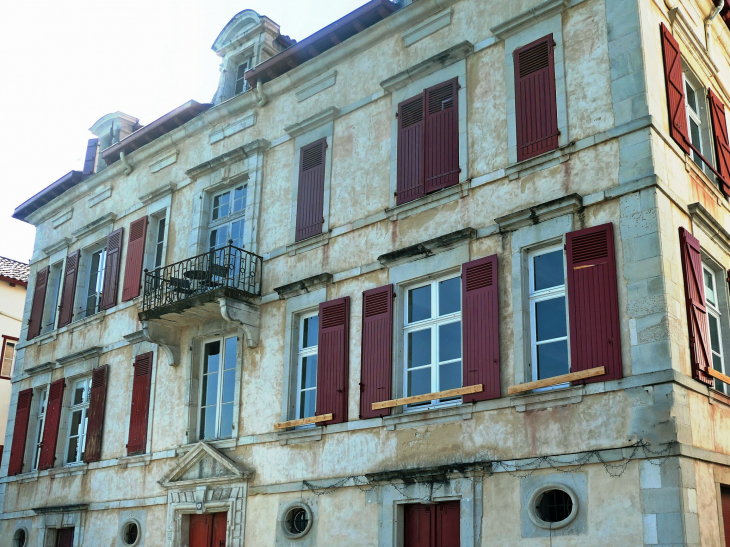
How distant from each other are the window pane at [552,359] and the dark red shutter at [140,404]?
8474 mm

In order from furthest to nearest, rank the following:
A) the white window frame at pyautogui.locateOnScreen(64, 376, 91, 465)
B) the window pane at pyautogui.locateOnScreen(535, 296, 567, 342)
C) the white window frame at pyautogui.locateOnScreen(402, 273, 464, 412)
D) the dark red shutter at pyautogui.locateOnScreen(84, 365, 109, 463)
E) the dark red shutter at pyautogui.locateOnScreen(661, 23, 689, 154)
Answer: the white window frame at pyautogui.locateOnScreen(64, 376, 91, 465)
the dark red shutter at pyautogui.locateOnScreen(84, 365, 109, 463)
the white window frame at pyautogui.locateOnScreen(402, 273, 464, 412)
the dark red shutter at pyautogui.locateOnScreen(661, 23, 689, 154)
the window pane at pyautogui.locateOnScreen(535, 296, 567, 342)

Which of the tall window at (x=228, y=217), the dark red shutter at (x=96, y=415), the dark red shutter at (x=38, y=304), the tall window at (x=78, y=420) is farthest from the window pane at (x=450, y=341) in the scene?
the dark red shutter at (x=38, y=304)

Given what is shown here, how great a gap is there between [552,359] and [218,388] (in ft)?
22.2

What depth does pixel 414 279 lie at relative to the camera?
13.0 meters

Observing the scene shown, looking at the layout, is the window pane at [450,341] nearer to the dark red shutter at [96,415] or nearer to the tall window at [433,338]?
the tall window at [433,338]

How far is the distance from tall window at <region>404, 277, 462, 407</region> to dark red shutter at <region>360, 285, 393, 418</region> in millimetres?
274

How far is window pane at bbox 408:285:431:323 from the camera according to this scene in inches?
507

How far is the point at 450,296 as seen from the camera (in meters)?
12.6

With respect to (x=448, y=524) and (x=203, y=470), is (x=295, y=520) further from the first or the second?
(x=448, y=524)

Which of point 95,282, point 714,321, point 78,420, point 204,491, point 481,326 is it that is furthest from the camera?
point 95,282

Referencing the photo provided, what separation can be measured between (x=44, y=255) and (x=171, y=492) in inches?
369

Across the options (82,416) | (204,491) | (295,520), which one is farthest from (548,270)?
(82,416)

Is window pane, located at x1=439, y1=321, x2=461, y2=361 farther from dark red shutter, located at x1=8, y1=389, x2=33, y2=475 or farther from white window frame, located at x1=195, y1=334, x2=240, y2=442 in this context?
dark red shutter, located at x1=8, y1=389, x2=33, y2=475

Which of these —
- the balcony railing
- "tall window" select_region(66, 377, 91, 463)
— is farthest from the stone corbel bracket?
"tall window" select_region(66, 377, 91, 463)
